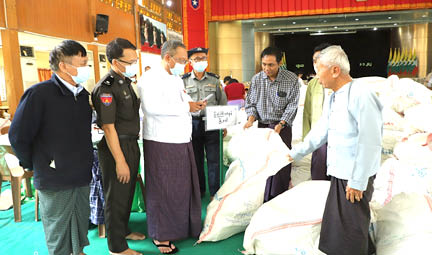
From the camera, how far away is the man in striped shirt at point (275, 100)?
8.87 feet

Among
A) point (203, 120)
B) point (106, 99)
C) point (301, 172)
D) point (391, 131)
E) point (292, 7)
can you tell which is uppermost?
point (292, 7)

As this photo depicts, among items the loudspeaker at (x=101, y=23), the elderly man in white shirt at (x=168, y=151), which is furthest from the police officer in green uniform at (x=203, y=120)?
the loudspeaker at (x=101, y=23)

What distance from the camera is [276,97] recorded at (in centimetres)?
276

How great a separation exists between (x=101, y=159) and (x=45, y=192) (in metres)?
0.45

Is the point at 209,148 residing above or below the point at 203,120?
below

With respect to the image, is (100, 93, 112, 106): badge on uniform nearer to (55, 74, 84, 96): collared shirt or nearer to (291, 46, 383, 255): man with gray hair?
(55, 74, 84, 96): collared shirt

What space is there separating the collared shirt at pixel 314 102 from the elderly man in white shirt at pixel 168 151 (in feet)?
3.44

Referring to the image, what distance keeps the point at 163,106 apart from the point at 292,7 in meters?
7.48

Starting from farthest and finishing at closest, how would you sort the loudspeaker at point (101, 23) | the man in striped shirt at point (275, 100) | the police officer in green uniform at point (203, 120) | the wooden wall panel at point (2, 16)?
the loudspeaker at point (101, 23), the wooden wall panel at point (2, 16), the police officer in green uniform at point (203, 120), the man in striped shirt at point (275, 100)

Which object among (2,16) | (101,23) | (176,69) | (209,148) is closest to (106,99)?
(176,69)

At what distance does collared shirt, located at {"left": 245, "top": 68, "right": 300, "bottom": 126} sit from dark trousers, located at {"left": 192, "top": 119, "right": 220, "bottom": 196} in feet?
1.49

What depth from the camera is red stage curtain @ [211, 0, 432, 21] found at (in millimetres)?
8094

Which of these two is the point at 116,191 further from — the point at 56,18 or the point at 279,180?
the point at 56,18

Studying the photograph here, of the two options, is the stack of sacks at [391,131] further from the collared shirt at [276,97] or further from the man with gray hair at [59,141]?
the man with gray hair at [59,141]
